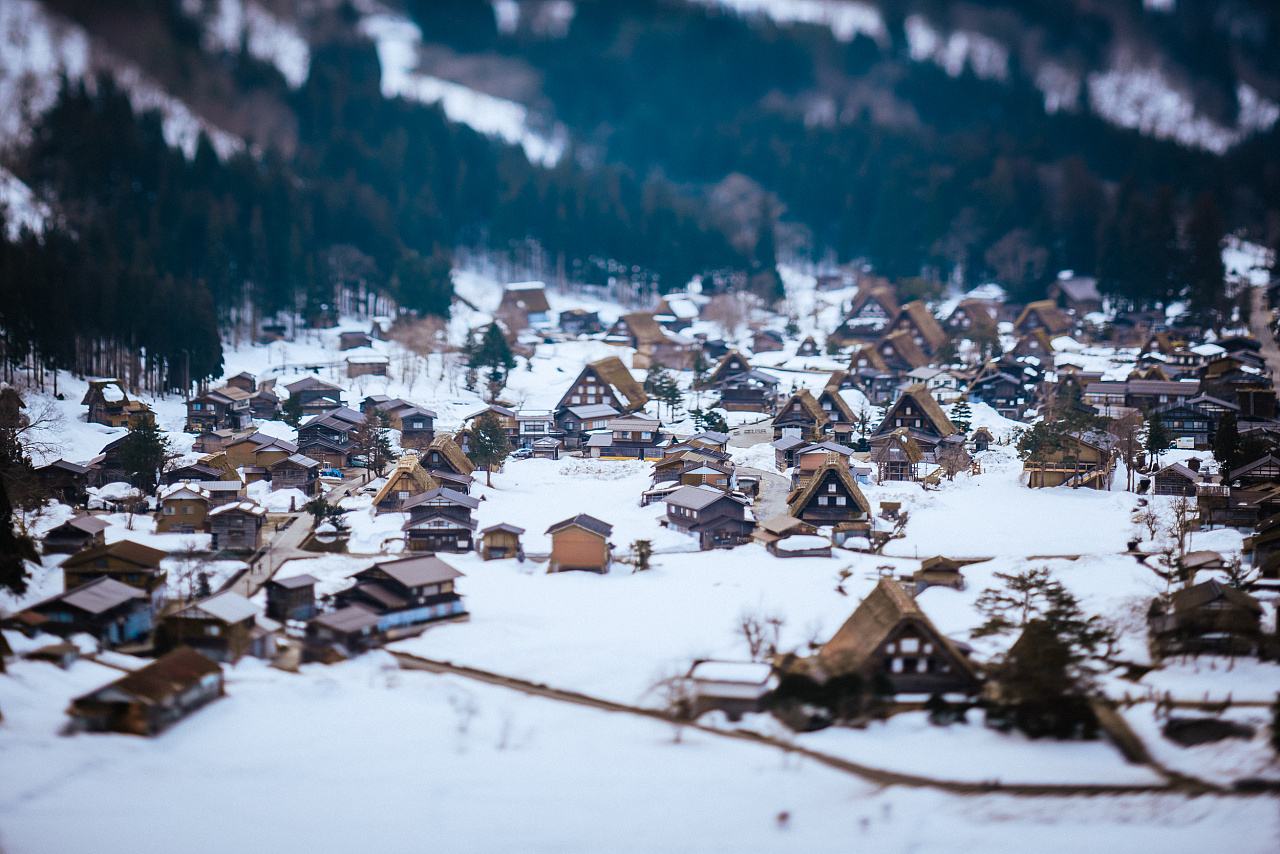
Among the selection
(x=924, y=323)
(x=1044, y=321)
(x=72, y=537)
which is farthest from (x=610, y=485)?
(x=1044, y=321)

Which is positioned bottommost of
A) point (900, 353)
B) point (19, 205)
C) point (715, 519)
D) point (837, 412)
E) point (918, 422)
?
point (715, 519)

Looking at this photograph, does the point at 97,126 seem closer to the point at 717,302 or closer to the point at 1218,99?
the point at 717,302

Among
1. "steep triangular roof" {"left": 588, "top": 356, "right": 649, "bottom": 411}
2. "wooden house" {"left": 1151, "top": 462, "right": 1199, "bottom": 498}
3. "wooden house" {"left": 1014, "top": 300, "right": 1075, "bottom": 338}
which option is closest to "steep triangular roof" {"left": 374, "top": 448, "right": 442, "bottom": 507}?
"steep triangular roof" {"left": 588, "top": 356, "right": 649, "bottom": 411}

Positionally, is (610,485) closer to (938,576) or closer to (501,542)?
(501,542)

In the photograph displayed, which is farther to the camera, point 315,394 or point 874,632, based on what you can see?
point 315,394

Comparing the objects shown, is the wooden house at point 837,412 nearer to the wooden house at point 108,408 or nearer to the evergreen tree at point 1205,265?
the evergreen tree at point 1205,265

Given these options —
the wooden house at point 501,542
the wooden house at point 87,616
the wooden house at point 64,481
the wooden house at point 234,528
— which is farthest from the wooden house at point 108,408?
the wooden house at point 87,616
